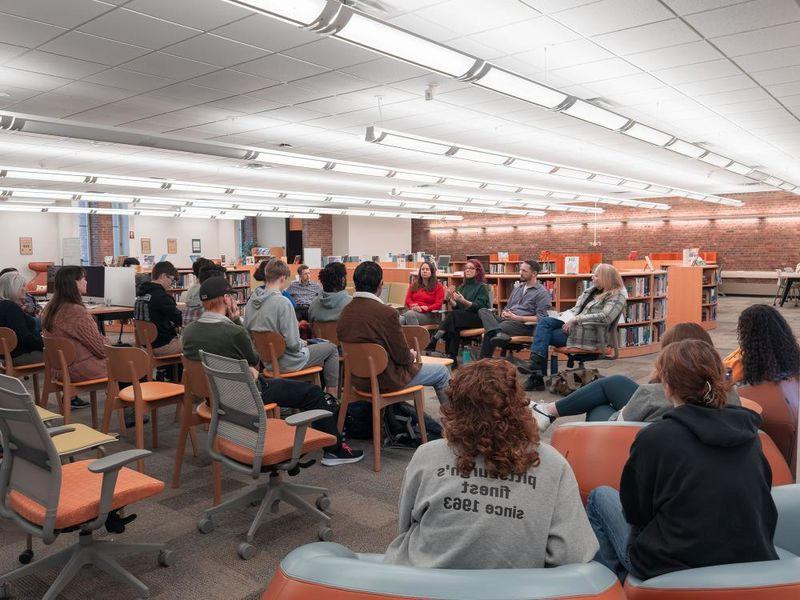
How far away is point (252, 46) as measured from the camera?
16.9 ft

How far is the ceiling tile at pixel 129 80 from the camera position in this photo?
5.85m

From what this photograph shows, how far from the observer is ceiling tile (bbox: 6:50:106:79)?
5.36 metres

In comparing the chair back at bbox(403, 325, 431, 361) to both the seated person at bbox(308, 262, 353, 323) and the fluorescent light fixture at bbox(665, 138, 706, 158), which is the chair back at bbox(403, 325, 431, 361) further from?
the fluorescent light fixture at bbox(665, 138, 706, 158)

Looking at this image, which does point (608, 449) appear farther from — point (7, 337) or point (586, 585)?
point (7, 337)

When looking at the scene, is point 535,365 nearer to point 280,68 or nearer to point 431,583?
point 280,68

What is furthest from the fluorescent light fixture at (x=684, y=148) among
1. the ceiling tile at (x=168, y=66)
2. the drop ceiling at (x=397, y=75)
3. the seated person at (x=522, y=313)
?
the ceiling tile at (x=168, y=66)

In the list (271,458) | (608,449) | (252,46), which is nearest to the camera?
(608,449)

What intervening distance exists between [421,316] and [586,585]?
671 cm

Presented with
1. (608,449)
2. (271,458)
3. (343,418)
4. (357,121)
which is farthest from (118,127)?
(608,449)

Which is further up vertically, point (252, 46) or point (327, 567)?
point (252, 46)

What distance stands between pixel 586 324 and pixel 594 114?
77.7 inches

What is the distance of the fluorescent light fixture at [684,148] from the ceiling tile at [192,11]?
5288mm

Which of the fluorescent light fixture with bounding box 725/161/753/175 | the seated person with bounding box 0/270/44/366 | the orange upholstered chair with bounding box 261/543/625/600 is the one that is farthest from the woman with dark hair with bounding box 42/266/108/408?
the fluorescent light fixture with bounding box 725/161/753/175

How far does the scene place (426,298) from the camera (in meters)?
7.93
